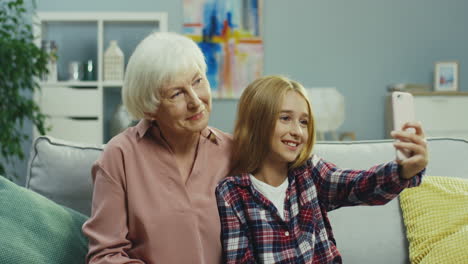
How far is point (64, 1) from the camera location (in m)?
5.29

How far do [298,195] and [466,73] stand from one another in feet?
15.7

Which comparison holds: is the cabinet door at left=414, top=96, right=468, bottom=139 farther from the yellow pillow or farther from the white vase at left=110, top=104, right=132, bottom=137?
the yellow pillow

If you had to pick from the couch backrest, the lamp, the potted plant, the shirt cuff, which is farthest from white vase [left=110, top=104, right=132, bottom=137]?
the shirt cuff

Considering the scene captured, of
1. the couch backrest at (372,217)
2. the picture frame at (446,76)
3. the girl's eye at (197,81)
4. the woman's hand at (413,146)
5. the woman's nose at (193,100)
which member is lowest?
the couch backrest at (372,217)

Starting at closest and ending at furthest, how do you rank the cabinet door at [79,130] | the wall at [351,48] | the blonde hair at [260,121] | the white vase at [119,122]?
the blonde hair at [260,121], the white vase at [119,122], the cabinet door at [79,130], the wall at [351,48]

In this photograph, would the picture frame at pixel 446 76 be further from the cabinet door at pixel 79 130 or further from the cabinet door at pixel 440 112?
the cabinet door at pixel 79 130

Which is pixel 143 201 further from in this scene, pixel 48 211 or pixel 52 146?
pixel 52 146

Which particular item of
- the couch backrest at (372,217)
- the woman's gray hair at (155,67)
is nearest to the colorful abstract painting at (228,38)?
the couch backrest at (372,217)

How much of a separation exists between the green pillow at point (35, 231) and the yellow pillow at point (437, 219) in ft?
3.03

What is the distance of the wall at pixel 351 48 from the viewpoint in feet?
17.9

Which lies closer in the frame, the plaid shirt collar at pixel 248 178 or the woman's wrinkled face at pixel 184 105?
the woman's wrinkled face at pixel 184 105

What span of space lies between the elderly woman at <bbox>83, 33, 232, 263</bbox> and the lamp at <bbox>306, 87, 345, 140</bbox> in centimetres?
381

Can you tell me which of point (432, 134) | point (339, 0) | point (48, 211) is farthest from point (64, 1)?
point (48, 211)

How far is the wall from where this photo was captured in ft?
17.9
